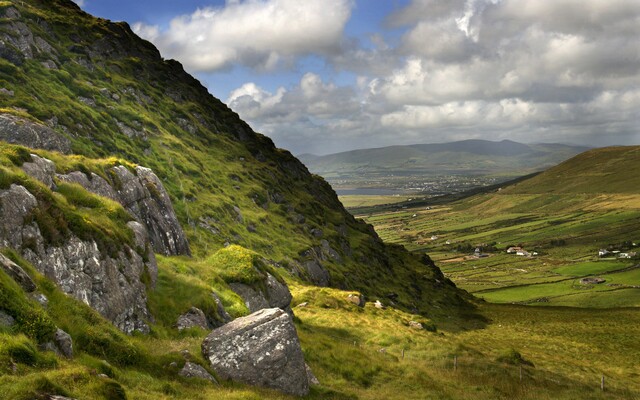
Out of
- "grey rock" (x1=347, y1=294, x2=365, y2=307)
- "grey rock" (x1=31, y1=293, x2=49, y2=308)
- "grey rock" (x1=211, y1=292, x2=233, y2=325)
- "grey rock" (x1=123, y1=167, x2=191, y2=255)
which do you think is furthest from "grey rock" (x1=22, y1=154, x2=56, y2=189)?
"grey rock" (x1=347, y1=294, x2=365, y2=307)

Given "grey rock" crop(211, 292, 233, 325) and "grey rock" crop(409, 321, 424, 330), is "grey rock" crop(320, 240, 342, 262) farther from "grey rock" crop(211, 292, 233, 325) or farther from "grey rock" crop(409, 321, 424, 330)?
"grey rock" crop(211, 292, 233, 325)

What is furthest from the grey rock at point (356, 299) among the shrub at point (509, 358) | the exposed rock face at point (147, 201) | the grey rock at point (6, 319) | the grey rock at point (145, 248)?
the grey rock at point (6, 319)

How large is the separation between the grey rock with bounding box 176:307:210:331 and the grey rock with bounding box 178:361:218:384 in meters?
6.62

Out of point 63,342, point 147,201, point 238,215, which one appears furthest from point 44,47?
point 63,342

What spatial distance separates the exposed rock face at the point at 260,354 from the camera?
20.0 meters

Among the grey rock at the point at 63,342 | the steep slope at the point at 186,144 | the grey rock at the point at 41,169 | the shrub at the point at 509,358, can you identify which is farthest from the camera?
the steep slope at the point at 186,144

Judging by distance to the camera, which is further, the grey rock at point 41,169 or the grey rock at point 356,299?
the grey rock at point 356,299

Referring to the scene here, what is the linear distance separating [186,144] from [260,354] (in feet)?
295

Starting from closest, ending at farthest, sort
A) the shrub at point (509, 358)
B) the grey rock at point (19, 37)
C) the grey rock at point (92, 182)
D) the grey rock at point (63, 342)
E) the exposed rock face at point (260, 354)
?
the grey rock at point (63, 342) → the exposed rock face at point (260, 354) → the grey rock at point (92, 182) → the shrub at point (509, 358) → the grey rock at point (19, 37)

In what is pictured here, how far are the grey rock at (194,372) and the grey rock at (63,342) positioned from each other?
4828 mm

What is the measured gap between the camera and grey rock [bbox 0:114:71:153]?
125ft

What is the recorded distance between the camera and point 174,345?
68.6 ft

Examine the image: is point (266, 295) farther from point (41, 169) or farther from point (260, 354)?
point (41, 169)

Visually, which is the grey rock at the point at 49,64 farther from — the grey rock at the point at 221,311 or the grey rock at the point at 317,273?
the grey rock at the point at 221,311
